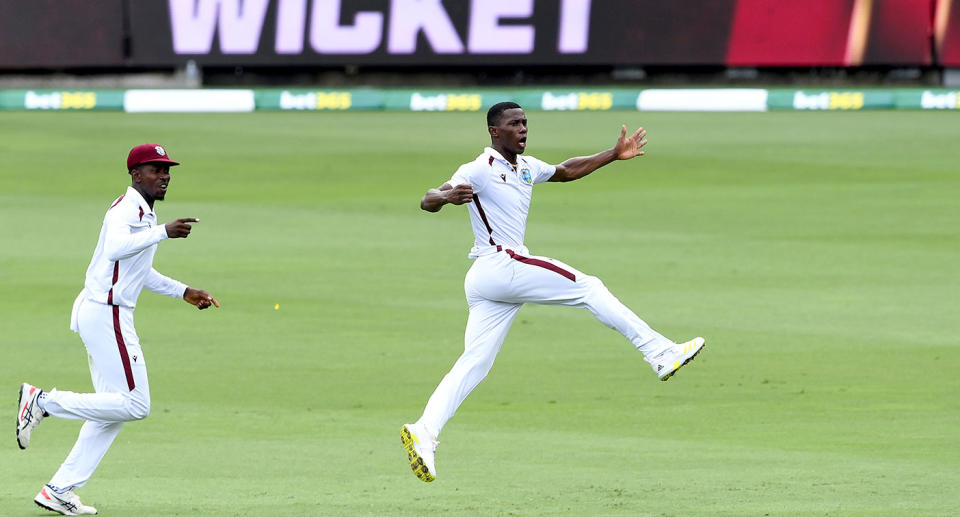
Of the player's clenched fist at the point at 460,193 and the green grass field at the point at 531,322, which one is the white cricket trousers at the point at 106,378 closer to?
the green grass field at the point at 531,322

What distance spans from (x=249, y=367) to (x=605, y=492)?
567cm

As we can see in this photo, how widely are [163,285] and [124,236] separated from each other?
808mm

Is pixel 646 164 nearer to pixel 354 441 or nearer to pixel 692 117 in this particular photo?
pixel 692 117

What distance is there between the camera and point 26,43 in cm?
Answer: 3559

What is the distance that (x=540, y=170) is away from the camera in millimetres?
11195

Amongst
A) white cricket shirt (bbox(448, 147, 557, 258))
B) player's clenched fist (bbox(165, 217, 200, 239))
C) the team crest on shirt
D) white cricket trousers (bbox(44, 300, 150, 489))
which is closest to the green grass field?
white cricket trousers (bbox(44, 300, 150, 489))

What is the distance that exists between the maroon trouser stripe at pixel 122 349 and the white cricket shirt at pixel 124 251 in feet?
0.22

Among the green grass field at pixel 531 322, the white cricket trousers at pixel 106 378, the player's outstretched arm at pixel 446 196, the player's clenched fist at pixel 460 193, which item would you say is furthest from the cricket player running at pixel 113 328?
the player's clenched fist at pixel 460 193

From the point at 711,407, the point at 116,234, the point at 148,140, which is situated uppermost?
the point at 116,234

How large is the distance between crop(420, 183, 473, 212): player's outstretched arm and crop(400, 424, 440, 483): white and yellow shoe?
53.6 inches

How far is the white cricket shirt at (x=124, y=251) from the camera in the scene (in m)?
9.97

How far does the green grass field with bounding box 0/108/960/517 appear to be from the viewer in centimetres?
1156

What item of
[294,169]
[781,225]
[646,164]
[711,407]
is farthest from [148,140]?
[711,407]

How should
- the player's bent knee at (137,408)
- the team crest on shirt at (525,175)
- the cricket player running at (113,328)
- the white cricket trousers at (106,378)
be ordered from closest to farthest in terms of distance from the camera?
the cricket player running at (113,328)
the white cricket trousers at (106,378)
the player's bent knee at (137,408)
the team crest on shirt at (525,175)
